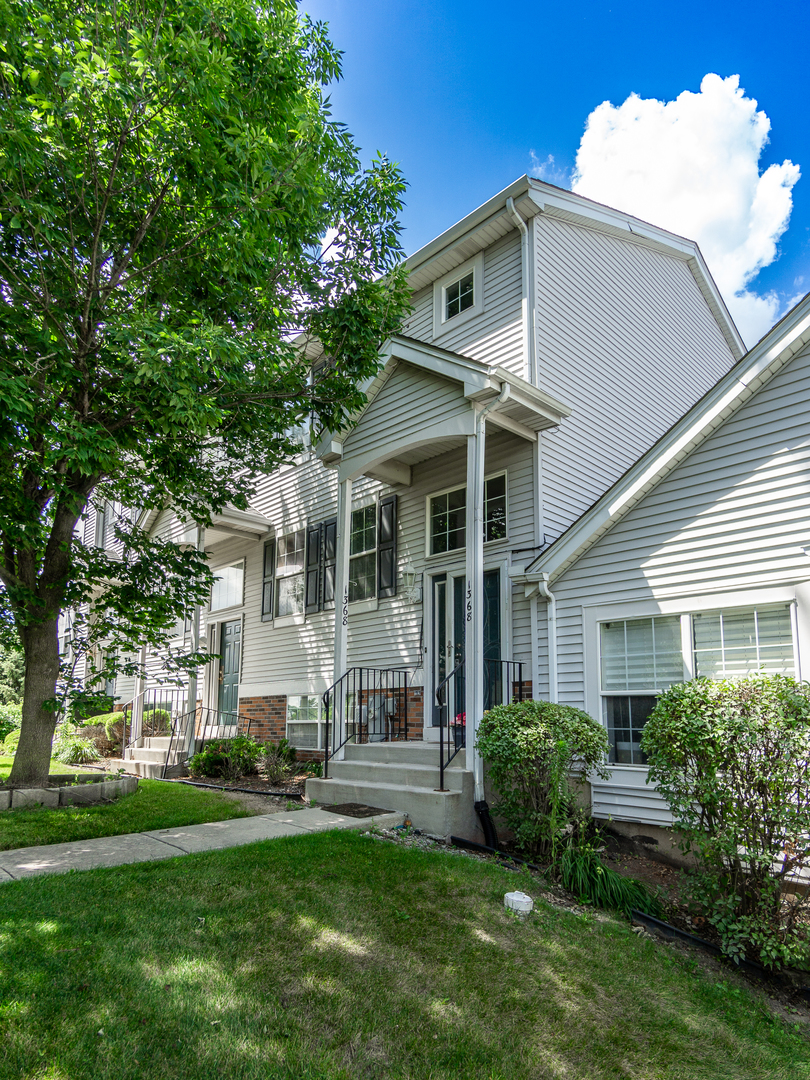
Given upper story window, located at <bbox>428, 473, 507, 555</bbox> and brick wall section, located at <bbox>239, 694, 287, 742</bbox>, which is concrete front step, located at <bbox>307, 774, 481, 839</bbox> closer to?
upper story window, located at <bbox>428, 473, 507, 555</bbox>

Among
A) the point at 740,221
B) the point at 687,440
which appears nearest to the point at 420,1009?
the point at 687,440

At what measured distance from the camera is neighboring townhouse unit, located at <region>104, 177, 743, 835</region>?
8031mm

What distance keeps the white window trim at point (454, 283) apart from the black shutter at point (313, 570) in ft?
13.5

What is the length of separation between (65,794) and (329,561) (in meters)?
5.66

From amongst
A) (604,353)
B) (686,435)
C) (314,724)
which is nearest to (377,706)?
(314,724)

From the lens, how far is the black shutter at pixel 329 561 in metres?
11.9

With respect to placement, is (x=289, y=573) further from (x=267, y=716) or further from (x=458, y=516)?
(x=458, y=516)

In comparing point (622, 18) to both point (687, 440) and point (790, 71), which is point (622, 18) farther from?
point (687, 440)

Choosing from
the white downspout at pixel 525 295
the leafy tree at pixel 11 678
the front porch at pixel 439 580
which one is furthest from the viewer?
the leafy tree at pixel 11 678

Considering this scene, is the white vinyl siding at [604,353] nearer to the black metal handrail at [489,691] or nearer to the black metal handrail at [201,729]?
the black metal handrail at [489,691]

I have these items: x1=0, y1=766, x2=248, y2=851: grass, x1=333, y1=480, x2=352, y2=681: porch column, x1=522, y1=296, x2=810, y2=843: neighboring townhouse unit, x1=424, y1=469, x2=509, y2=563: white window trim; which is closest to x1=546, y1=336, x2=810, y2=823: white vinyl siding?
x1=522, y1=296, x2=810, y2=843: neighboring townhouse unit

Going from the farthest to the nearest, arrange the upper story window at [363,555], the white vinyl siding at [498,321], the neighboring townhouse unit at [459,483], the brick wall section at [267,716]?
the brick wall section at [267,716] → the upper story window at [363,555] → the white vinyl siding at [498,321] → the neighboring townhouse unit at [459,483]

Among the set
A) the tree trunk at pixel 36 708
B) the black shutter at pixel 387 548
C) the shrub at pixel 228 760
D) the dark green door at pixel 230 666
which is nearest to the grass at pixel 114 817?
the tree trunk at pixel 36 708

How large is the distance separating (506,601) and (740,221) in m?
18.2
